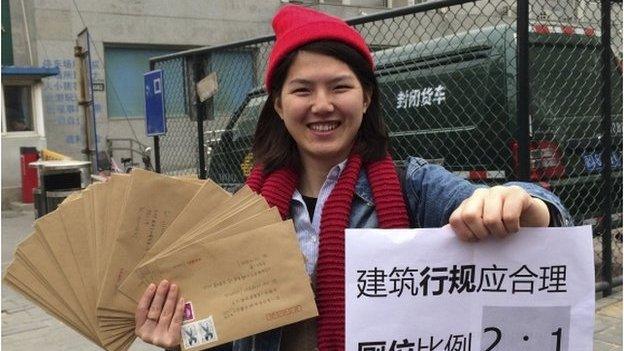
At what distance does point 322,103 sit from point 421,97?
12.4 feet

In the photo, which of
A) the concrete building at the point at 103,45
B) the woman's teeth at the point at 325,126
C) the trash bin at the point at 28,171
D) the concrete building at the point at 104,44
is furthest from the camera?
the concrete building at the point at 103,45

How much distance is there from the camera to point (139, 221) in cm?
122

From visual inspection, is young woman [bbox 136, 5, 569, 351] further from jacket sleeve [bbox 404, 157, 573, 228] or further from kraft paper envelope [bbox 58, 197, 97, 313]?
kraft paper envelope [bbox 58, 197, 97, 313]

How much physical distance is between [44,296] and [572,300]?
1076 millimetres

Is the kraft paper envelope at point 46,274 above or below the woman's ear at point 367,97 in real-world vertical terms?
below

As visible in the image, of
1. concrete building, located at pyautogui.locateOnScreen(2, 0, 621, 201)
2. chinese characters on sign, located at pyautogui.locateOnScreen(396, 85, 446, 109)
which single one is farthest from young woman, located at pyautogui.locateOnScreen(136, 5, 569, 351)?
concrete building, located at pyautogui.locateOnScreen(2, 0, 621, 201)

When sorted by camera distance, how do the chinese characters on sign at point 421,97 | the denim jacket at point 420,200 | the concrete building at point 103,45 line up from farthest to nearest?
1. the concrete building at point 103,45
2. the chinese characters on sign at point 421,97
3. the denim jacket at point 420,200

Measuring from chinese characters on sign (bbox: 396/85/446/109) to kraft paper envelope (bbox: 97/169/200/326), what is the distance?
388 centimetres

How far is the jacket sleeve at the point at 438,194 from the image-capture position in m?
1.22

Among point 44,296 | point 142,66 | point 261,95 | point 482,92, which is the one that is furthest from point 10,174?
point 44,296

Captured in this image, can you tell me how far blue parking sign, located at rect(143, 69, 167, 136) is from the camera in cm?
559

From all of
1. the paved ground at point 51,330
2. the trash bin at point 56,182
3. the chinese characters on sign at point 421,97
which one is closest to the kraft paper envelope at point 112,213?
the paved ground at point 51,330

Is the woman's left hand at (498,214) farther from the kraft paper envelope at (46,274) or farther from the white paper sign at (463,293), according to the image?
the kraft paper envelope at (46,274)

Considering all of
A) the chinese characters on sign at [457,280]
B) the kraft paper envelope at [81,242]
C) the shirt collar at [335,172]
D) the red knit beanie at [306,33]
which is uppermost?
the red knit beanie at [306,33]
